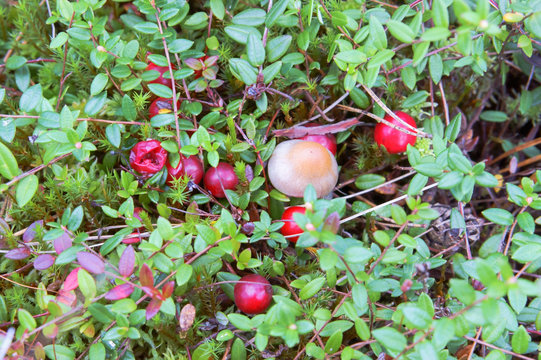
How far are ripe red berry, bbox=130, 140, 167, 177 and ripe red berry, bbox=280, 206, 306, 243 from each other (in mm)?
762

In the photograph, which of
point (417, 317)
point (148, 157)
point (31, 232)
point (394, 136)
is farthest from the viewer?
point (394, 136)

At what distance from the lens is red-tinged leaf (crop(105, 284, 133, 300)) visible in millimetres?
1908


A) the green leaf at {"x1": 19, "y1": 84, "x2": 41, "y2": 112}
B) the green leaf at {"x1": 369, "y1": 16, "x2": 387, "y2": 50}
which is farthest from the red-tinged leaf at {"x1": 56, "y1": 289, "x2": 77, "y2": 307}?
the green leaf at {"x1": 369, "y1": 16, "x2": 387, "y2": 50}

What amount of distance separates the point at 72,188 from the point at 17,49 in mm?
1252

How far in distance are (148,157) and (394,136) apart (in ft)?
4.85

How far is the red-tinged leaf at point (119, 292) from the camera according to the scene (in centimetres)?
191

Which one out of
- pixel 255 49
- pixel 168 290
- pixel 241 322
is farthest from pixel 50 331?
pixel 255 49

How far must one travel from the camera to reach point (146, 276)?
1900 mm

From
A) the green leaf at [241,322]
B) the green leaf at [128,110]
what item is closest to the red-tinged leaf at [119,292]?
the green leaf at [241,322]

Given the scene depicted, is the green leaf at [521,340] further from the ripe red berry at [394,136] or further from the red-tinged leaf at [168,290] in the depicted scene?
the red-tinged leaf at [168,290]

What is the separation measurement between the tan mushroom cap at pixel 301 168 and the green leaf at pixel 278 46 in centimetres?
52

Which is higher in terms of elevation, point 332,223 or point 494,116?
point 332,223

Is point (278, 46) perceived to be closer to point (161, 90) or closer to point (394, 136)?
point (161, 90)

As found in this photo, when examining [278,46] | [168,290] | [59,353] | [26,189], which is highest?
[278,46]
